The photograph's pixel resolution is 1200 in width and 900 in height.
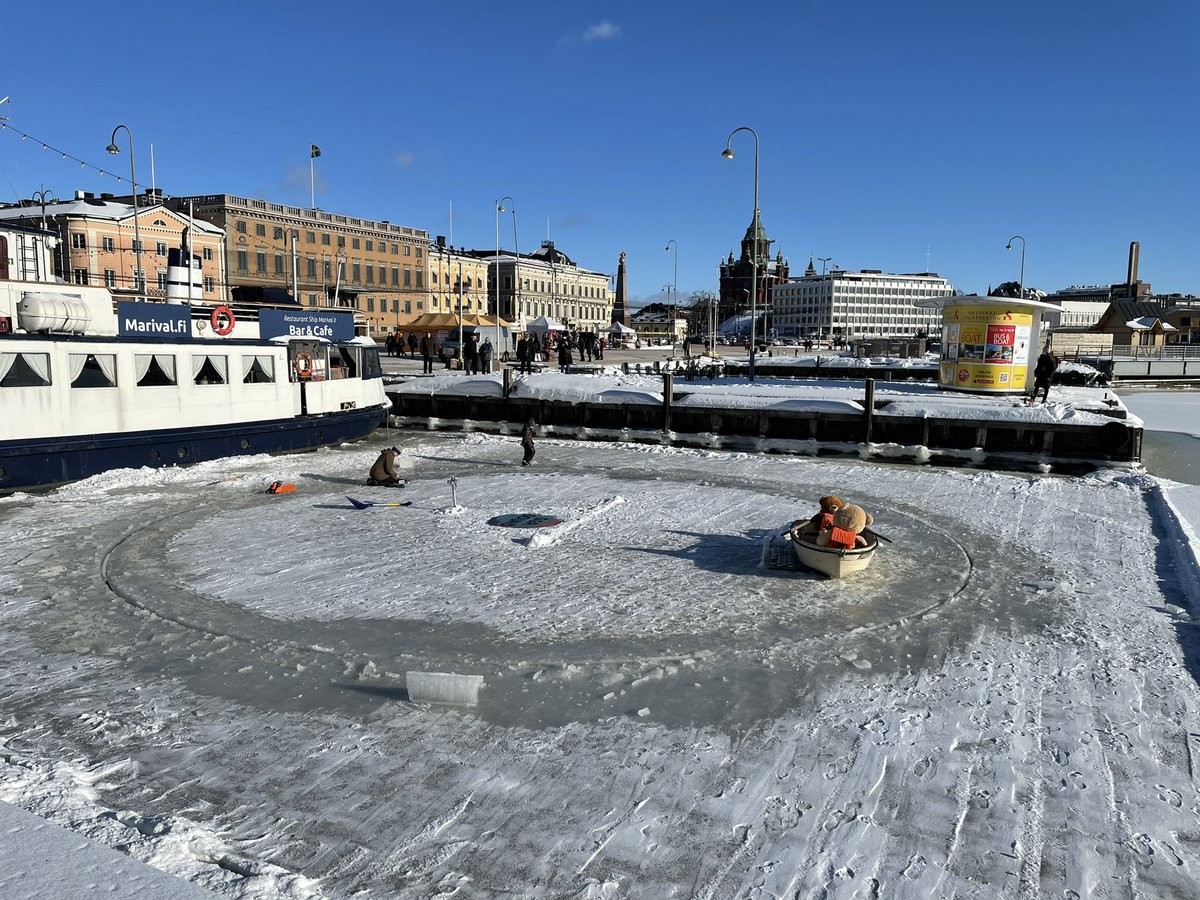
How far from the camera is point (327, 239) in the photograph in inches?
3278

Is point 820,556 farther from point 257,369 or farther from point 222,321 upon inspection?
point 222,321

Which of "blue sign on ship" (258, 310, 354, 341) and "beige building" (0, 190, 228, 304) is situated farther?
"beige building" (0, 190, 228, 304)

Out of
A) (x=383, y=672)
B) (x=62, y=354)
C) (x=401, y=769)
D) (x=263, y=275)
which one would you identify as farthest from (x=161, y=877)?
(x=263, y=275)

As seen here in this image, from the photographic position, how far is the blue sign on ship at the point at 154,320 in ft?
63.7

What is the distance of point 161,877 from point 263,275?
79794mm

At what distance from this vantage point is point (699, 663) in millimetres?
8508

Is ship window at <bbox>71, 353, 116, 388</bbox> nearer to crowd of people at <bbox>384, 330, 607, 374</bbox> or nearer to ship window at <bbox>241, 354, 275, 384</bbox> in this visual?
ship window at <bbox>241, 354, 275, 384</bbox>

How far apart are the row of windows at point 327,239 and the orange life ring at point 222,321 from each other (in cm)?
4935

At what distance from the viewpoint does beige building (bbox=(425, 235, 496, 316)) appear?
100125 mm

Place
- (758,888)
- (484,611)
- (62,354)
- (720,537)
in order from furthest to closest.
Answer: (62,354)
(720,537)
(484,611)
(758,888)

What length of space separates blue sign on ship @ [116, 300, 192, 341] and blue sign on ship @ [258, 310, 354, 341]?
2904 mm

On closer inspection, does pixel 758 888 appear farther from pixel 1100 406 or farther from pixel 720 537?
pixel 1100 406

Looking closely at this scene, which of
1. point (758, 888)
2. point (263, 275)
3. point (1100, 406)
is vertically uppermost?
point (263, 275)

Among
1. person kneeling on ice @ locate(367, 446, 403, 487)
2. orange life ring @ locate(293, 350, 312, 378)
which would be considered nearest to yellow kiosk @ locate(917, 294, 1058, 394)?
person kneeling on ice @ locate(367, 446, 403, 487)
